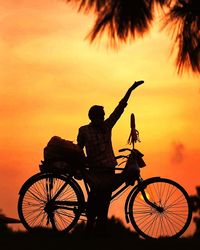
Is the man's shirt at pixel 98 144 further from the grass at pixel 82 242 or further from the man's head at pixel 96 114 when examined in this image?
the grass at pixel 82 242

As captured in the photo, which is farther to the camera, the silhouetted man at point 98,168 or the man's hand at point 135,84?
the man's hand at point 135,84

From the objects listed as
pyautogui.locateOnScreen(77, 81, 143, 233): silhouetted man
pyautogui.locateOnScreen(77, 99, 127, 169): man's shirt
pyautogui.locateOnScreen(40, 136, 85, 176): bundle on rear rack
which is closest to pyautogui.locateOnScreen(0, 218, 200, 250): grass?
pyautogui.locateOnScreen(77, 81, 143, 233): silhouetted man

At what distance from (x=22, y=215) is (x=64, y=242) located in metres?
0.99


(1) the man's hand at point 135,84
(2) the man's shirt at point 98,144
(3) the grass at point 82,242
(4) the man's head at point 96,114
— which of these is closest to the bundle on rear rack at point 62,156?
(2) the man's shirt at point 98,144

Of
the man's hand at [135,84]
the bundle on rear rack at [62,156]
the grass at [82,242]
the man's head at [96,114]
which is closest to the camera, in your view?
the grass at [82,242]

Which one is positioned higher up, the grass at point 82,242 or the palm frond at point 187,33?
the palm frond at point 187,33

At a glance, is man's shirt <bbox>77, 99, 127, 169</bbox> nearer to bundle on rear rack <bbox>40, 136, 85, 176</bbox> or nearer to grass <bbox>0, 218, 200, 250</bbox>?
bundle on rear rack <bbox>40, 136, 85, 176</bbox>

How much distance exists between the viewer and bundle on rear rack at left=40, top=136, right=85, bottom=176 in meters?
8.00

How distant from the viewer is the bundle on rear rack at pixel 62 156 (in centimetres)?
800

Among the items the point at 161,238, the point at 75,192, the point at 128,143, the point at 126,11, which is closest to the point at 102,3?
the point at 126,11

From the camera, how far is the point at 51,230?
8109mm

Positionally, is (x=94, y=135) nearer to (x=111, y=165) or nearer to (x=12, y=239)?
(x=111, y=165)

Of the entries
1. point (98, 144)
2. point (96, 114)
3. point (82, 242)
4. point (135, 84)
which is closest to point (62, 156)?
point (98, 144)

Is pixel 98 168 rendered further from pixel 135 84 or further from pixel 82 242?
pixel 135 84
